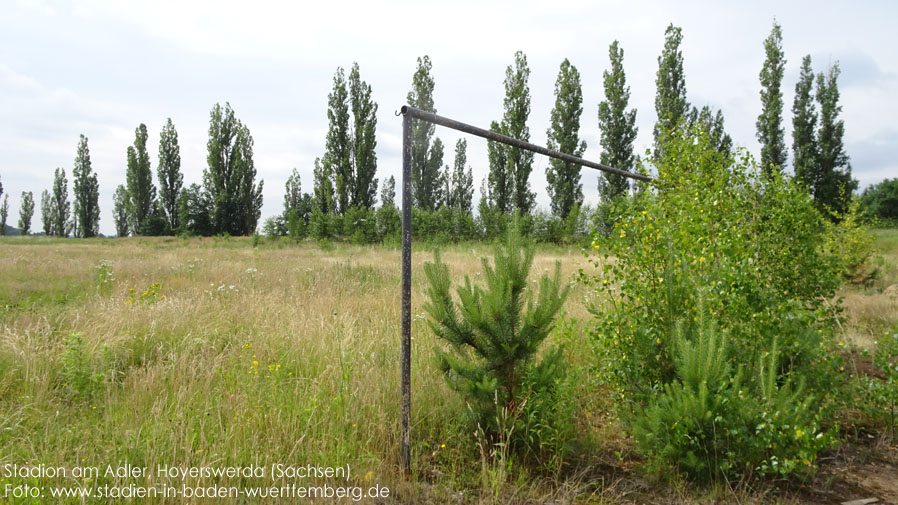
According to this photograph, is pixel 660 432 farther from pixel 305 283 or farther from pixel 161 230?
pixel 161 230

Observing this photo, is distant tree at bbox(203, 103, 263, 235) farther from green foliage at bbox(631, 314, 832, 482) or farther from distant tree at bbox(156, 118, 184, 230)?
green foliage at bbox(631, 314, 832, 482)

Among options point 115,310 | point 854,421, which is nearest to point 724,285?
point 854,421

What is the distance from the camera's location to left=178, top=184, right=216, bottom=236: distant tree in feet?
127

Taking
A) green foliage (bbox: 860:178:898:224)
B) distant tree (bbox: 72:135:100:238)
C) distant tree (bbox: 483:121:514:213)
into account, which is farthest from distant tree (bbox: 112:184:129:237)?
green foliage (bbox: 860:178:898:224)

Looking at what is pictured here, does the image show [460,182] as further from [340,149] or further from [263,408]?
[263,408]

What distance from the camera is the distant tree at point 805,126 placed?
26547 mm

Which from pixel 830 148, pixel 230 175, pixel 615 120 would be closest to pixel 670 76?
pixel 615 120

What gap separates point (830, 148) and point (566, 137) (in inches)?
623

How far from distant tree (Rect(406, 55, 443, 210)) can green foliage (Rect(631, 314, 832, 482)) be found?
25088 mm

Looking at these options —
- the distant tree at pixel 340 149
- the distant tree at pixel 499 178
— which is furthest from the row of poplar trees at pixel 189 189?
the distant tree at pixel 499 178

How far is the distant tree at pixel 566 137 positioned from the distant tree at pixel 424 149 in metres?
8.04

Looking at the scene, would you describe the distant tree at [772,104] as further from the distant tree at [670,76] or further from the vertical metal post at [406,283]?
the vertical metal post at [406,283]

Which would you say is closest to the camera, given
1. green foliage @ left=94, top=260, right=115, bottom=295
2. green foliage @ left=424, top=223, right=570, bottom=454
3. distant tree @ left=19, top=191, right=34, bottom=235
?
green foliage @ left=424, top=223, right=570, bottom=454

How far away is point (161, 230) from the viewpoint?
130 ft
